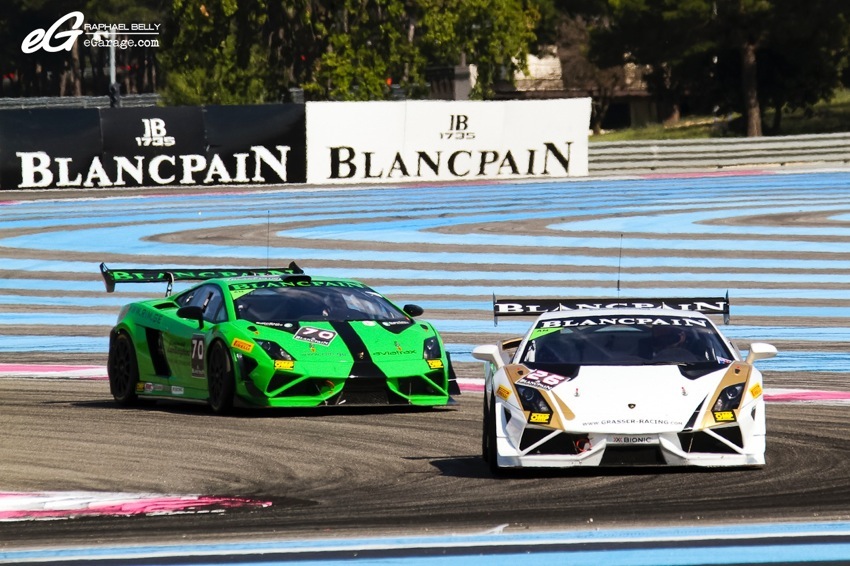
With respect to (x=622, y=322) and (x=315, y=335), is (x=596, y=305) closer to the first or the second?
(x=622, y=322)

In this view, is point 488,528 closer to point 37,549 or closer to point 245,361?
point 37,549

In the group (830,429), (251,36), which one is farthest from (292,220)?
(251,36)

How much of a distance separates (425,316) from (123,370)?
614 centimetres

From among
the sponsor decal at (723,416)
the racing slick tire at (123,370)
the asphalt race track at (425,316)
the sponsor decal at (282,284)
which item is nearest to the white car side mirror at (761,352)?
the asphalt race track at (425,316)

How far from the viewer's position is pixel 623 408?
31.6 feet

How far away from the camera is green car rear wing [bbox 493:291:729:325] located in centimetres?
1151

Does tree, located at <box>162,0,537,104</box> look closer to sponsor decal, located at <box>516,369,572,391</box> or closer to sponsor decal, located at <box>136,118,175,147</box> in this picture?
sponsor decal, located at <box>136,118,175,147</box>

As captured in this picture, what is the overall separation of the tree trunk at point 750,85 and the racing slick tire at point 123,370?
61.4m

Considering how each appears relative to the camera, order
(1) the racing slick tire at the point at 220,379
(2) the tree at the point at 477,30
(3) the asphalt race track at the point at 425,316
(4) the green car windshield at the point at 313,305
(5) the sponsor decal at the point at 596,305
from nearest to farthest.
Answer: (3) the asphalt race track at the point at 425,316
(5) the sponsor decal at the point at 596,305
(1) the racing slick tire at the point at 220,379
(4) the green car windshield at the point at 313,305
(2) the tree at the point at 477,30

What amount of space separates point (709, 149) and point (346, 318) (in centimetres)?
3090

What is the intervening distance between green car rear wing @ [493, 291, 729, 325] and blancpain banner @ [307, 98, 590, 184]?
26960mm

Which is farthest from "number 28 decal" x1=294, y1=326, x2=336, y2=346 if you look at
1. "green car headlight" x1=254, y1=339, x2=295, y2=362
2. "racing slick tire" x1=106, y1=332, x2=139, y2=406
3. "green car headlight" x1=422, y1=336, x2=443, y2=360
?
"racing slick tire" x1=106, y1=332, x2=139, y2=406

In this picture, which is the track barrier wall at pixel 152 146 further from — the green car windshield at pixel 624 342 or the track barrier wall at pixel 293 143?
the green car windshield at pixel 624 342

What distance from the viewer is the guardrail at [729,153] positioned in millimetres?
43219
